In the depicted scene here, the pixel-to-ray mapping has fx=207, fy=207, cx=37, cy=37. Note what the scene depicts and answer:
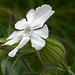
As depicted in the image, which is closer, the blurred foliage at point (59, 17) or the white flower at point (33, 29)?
the white flower at point (33, 29)

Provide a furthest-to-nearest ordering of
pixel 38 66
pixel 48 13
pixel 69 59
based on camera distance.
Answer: pixel 69 59, pixel 38 66, pixel 48 13

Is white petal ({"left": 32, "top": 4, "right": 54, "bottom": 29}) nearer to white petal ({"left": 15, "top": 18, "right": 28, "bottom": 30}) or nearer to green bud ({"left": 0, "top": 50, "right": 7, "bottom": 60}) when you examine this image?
white petal ({"left": 15, "top": 18, "right": 28, "bottom": 30})

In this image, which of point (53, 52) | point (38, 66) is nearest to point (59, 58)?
point (53, 52)

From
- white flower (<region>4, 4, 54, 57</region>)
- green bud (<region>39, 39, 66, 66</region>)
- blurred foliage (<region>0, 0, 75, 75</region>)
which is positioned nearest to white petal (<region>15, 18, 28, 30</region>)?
white flower (<region>4, 4, 54, 57</region>)

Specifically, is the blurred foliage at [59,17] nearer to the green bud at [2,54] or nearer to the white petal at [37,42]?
the green bud at [2,54]

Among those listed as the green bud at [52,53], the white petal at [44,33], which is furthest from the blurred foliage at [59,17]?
the white petal at [44,33]

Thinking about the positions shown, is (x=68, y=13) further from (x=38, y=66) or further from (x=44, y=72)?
(x=44, y=72)

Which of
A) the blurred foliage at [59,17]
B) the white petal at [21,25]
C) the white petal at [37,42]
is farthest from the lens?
the blurred foliage at [59,17]

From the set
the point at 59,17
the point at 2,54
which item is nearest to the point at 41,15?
the point at 2,54
